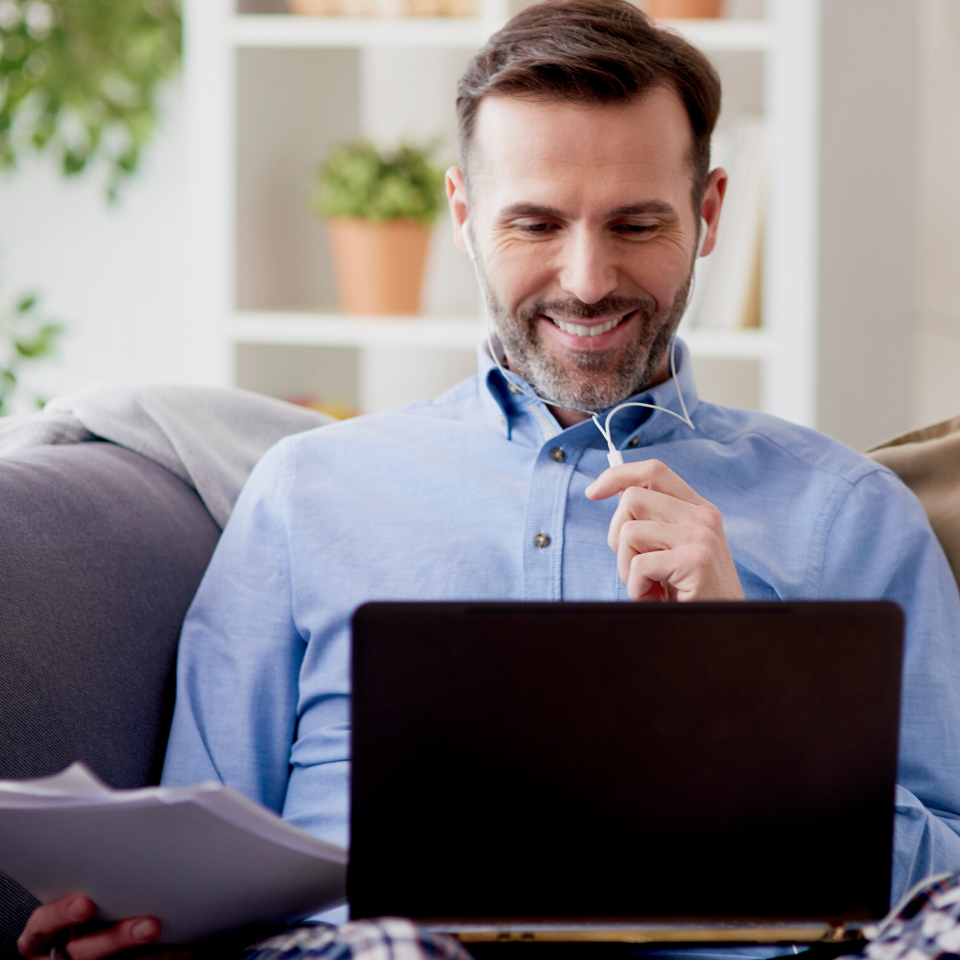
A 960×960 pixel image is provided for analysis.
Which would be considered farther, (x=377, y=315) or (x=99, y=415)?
(x=377, y=315)

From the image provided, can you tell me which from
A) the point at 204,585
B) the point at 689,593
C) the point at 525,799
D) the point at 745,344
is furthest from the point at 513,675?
the point at 745,344

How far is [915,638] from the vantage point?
97cm

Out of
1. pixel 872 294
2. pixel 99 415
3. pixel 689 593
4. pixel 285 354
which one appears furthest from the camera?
pixel 285 354

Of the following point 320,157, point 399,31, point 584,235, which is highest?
point 399,31

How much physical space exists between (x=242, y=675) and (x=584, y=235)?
20.9 inches

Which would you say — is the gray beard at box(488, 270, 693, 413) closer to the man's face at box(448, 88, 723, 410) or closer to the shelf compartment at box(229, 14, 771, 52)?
the man's face at box(448, 88, 723, 410)

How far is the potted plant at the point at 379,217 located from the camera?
2.04 metres

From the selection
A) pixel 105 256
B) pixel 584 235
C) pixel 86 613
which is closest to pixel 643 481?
pixel 584 235

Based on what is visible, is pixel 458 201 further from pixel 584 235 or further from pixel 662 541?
pixel 662 541

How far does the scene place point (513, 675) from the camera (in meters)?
0.62

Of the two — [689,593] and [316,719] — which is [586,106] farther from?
[316,719]

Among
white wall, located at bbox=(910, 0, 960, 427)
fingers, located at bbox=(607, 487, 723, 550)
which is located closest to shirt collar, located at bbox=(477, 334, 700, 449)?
fingers, located at bbox=(607, 487, 723, 550)

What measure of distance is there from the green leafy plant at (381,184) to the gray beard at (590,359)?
1022 mm

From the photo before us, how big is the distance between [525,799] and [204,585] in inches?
20.8
